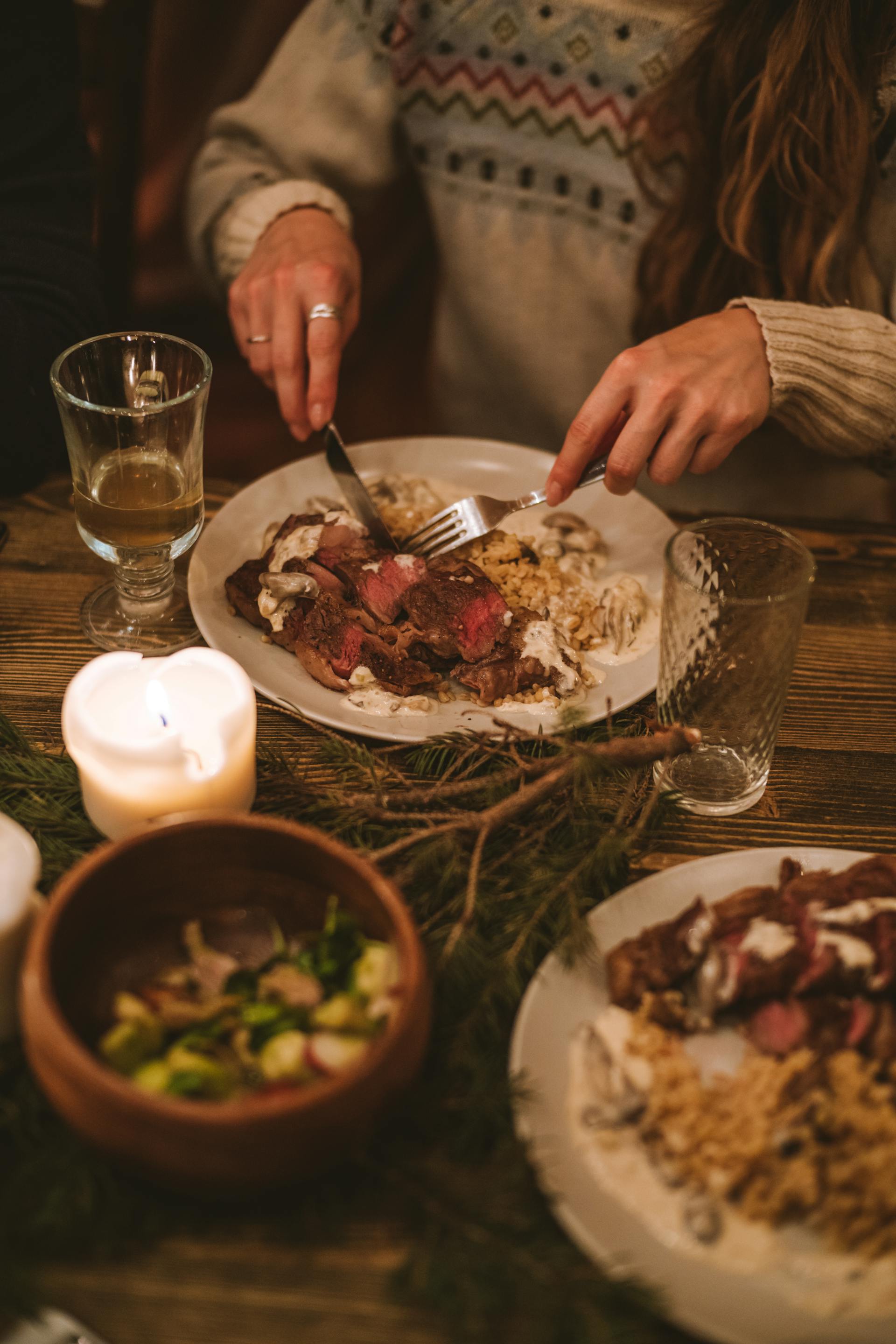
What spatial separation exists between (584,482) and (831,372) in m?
0.43

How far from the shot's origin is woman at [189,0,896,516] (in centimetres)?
147

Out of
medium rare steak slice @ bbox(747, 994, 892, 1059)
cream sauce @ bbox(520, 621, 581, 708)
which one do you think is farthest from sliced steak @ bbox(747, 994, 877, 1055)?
cream sauce @ bbox(520, 621, 581, 708)

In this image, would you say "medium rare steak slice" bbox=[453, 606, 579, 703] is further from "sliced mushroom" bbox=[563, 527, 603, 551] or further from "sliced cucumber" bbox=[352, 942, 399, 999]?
"sliced cucumber" bbox=[352, 942, 399, 999]

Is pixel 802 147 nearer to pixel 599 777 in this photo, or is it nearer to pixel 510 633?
pixel 510 633

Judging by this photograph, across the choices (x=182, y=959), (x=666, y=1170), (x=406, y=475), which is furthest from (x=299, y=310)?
(x=666, y=1170)

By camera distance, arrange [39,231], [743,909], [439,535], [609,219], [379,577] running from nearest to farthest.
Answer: [743,909] < [379,577] < [439,535] < [39,231] < [609,219]

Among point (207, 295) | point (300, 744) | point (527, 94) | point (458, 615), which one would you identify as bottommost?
point (207, 295)

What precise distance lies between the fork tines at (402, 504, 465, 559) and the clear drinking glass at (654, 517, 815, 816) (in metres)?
0.40

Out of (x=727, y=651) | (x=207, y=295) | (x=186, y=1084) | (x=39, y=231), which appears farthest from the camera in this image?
(x=207, y=295)

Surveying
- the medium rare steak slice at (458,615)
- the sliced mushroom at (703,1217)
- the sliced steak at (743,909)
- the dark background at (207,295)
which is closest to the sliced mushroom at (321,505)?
the medium rare steak slice at (458,615)

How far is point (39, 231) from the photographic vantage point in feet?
5.82

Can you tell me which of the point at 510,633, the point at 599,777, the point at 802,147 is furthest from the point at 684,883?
the point at 802,147

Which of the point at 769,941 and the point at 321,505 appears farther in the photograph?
the point at 321,505

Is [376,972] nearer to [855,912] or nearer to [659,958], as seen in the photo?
[659,958]
